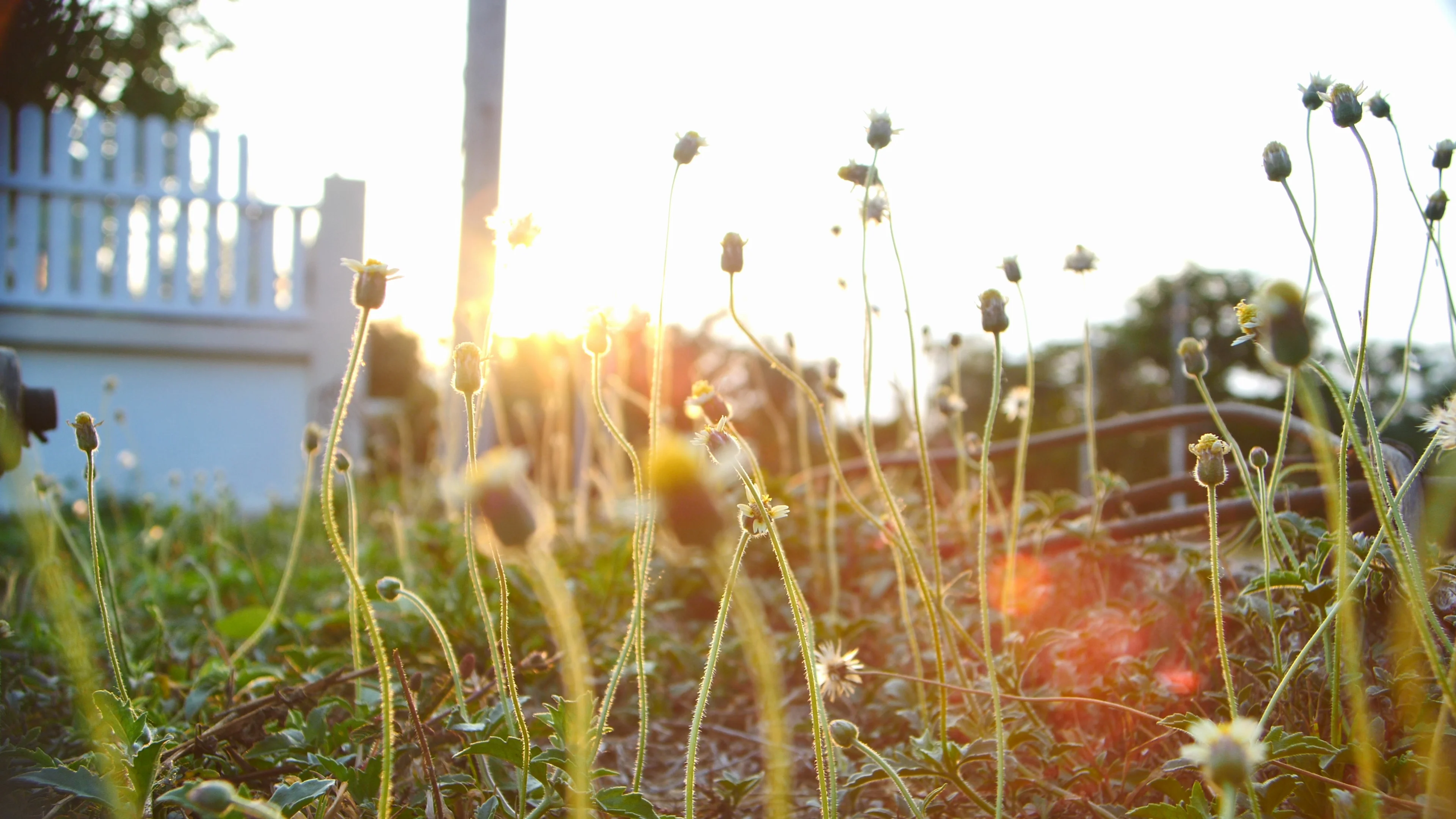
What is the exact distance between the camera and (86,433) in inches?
41.9

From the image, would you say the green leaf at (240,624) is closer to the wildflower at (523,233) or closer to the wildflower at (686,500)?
the wildflower at (523,233)

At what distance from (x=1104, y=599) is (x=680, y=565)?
1111 mm

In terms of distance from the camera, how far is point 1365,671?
3.63 ft

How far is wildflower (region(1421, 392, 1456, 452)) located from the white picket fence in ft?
Result: 21.2

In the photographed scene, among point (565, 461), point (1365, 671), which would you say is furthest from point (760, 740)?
point (565, 461)

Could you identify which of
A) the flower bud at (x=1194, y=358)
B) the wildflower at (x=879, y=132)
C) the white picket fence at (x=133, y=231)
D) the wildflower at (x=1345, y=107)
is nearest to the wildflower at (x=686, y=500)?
the wildflower at (x=879, y=132)

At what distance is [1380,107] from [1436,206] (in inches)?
6.1

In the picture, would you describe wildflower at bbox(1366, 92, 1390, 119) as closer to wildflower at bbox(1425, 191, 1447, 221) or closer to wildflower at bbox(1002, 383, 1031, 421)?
wildflower at bbox(1425, 191, 1447, 221)

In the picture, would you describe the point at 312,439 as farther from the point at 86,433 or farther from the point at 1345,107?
the point at 1345,107

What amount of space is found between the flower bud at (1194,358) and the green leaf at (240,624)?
197 centimetres

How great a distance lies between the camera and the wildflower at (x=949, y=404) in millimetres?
2000

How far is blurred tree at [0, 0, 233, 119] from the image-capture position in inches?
58.5

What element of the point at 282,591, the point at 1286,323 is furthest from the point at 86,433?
the point at 1286,323

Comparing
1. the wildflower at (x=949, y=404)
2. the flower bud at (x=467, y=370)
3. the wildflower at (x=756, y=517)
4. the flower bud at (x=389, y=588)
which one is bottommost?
the flower bud at (x=389, y=588)
